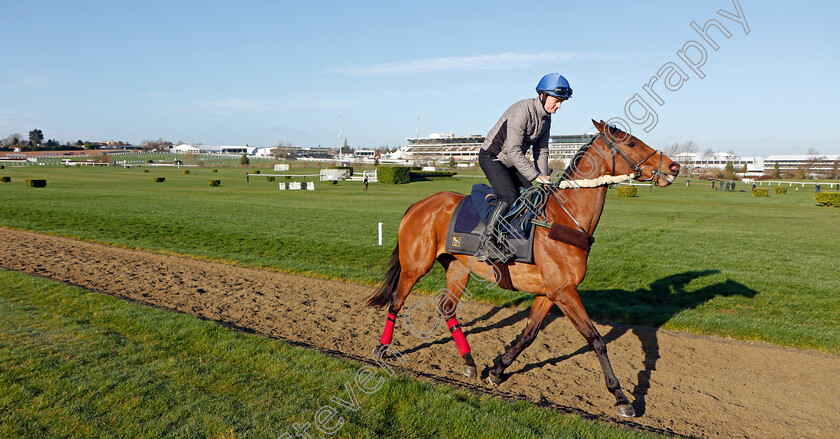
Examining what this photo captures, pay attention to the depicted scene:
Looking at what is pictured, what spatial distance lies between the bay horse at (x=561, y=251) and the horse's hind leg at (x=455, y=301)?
0.04 feet

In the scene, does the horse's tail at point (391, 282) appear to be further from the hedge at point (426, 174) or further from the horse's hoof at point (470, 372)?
the hedge at point (426, 174)

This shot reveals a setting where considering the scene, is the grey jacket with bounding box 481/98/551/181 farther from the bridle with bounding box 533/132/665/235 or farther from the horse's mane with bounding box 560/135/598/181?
the bridle with bounding box 533/132/665/235

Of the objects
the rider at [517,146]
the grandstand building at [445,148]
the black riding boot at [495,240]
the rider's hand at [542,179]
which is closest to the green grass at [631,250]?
the black riding boot at [495,240]

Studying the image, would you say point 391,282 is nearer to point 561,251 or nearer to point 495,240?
point 495,240

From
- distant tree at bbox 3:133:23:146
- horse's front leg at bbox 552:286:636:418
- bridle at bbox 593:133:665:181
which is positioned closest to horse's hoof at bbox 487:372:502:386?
horse's front leg at bbox 552:286:636:418

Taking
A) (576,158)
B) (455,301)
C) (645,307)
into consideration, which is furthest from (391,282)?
(645,307)

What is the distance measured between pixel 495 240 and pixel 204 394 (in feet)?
11.5

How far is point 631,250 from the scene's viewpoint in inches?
615

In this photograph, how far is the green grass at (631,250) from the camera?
8.90 meters

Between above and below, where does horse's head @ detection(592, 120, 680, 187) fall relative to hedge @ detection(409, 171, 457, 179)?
above

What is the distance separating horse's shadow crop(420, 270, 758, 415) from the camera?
6637 mm

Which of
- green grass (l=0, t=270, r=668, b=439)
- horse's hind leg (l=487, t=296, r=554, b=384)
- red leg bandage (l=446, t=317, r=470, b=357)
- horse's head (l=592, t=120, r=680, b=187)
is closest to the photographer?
green grass (l=0, t=270, r=668, b=439)

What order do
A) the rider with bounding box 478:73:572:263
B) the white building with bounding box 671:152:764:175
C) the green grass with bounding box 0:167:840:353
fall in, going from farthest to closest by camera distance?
the white building with bounding box 671:152:764:175 < the green grass with bounding box 0:167:840:353 < the rider with bounding box 478:73:572:263

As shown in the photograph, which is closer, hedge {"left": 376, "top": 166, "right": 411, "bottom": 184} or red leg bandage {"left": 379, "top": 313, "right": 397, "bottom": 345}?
red leg bandage {"left": 379, "top": 313, "right": 397, "bottom": 345}
